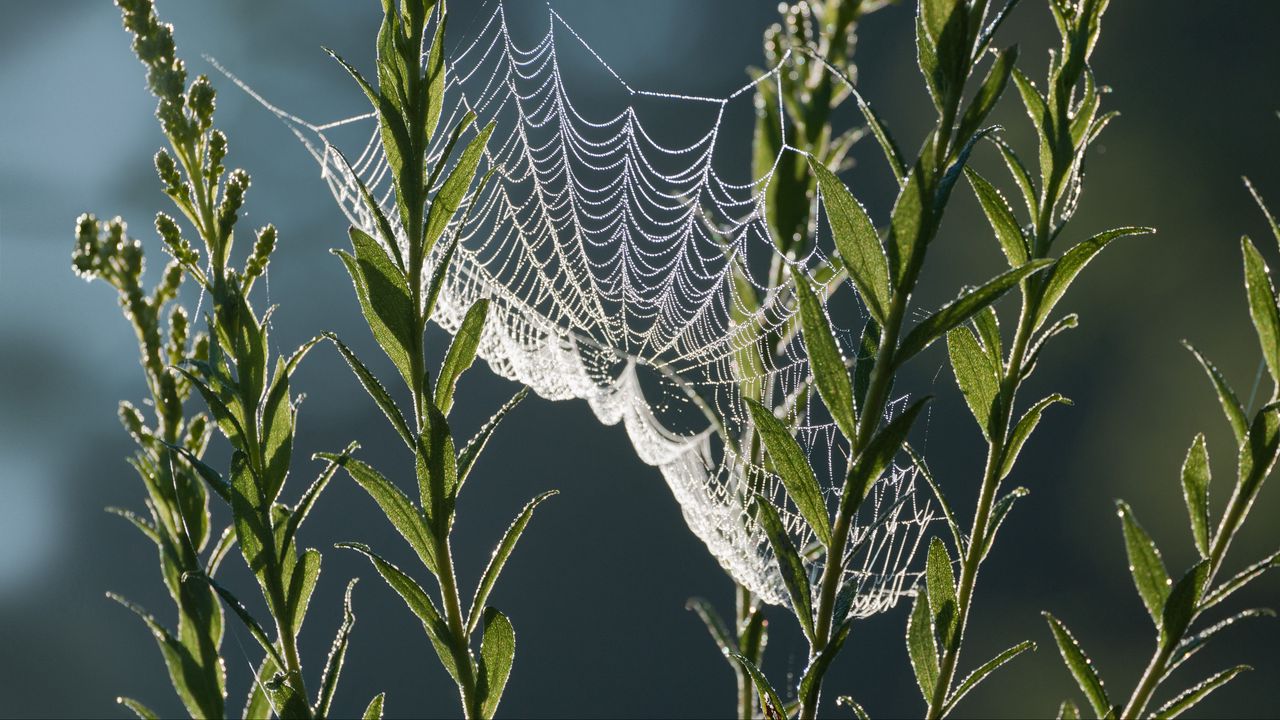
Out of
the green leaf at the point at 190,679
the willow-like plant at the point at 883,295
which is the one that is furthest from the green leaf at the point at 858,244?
the green leaf at the point at 190,679

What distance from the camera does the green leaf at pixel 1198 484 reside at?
46cm

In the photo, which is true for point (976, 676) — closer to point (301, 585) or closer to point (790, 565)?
point (790, 565)

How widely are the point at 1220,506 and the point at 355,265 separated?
4118 mm

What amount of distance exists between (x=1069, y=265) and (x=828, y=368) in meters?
0.14

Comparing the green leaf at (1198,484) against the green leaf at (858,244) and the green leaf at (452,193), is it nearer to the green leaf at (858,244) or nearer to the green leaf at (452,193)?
the green leaf at (858,244)

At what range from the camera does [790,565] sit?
39 cm

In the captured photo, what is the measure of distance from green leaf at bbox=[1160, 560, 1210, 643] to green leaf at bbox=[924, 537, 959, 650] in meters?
0.09

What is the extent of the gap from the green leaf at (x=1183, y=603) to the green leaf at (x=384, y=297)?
347mm

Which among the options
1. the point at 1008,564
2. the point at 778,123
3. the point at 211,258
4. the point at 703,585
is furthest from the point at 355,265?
the point at 1008,564

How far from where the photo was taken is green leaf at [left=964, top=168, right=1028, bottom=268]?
442 millimetres

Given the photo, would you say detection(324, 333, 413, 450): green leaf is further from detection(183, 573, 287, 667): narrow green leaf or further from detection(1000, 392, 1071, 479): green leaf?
detection(1000, 392, 1071, 479): green leaf

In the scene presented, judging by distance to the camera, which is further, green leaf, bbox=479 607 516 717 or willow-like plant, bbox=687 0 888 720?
willow-like plant, bbox=687 0 888 720

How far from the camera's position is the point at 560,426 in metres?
3.03

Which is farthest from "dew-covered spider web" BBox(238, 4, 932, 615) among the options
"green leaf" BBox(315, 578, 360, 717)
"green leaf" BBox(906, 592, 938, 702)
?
"green leaf" BBox(315, 578, 360, 717)
